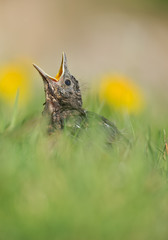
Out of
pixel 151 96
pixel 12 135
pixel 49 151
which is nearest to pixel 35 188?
pixel 49 151

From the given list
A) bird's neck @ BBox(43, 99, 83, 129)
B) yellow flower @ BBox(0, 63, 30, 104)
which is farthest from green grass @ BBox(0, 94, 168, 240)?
yellow flower @ BBox(0, 63, 30, 104)

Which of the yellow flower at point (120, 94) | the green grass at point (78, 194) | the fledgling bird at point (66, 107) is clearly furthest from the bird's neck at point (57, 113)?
the yellow flower at point (120, 94)

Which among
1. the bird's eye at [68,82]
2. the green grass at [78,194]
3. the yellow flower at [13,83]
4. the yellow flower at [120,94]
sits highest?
the bird's eye at [68,82]

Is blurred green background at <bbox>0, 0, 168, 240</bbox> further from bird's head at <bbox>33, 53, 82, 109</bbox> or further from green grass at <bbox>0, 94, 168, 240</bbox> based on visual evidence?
bird's head at <bbox>33, 53, 82, 109</bbox>

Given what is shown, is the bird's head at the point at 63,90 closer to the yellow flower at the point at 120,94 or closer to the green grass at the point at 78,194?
the yellow flower at the point at 120,94

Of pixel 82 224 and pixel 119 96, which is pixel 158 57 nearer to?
pixel 119 96

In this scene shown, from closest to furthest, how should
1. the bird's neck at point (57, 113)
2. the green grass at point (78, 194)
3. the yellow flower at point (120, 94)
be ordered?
the green grass at point (78, 194)
the bird's neck at point (57, 113)
the yellow flower at point (120, 94)

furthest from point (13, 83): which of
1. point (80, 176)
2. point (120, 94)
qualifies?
point (80, 176)
